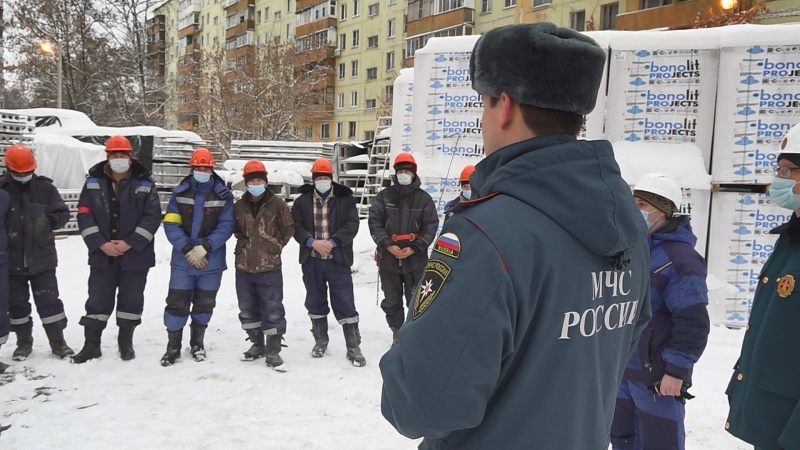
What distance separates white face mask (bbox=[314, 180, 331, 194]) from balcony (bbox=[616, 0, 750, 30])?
55.5ft

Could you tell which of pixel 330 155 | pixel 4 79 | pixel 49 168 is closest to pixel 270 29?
pixel 4 79

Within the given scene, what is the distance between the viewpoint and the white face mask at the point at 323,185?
19.4 ft

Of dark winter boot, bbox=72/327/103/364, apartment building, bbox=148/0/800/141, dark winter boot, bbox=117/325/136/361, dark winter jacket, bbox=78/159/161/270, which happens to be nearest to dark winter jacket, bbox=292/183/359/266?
dark winter jacket, bbox=78/159/161/270

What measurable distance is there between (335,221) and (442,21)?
25041 mm

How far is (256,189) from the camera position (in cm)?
573

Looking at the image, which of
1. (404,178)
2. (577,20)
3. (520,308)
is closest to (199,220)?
(404,178)

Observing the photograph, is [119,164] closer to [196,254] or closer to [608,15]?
[196,254]

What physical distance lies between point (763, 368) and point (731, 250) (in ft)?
17.0

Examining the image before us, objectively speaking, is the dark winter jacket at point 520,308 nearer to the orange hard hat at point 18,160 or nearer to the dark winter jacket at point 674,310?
the dark winter jacket at point 674,310

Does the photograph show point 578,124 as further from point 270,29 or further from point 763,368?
point 270,29

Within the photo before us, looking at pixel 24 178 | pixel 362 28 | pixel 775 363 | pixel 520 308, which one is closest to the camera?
pixel 520 308

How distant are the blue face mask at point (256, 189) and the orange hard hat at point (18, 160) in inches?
80.6

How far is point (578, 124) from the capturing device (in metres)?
1.39

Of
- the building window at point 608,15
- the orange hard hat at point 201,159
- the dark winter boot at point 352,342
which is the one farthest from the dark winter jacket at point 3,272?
the building window at point 608,15
